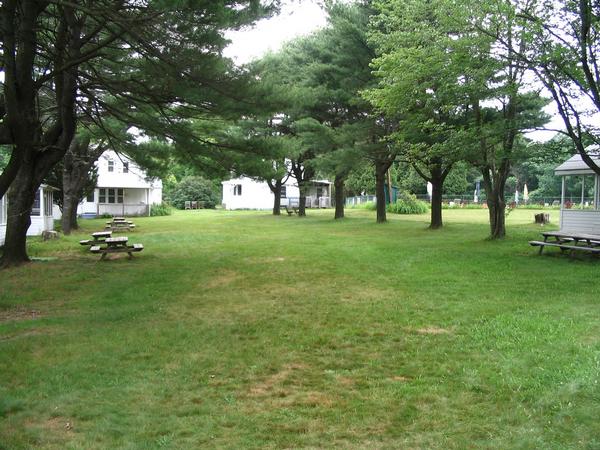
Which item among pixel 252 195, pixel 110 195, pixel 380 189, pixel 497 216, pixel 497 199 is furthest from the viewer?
pixel 252 195

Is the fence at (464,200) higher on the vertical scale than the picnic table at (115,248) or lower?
higher

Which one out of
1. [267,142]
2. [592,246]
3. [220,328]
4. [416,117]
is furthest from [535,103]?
[220,328]

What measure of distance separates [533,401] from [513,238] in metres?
14.0

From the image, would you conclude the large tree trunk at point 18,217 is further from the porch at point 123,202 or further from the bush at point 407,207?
the porch at point 123,202

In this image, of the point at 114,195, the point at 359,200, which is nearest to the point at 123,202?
the point at 114,195

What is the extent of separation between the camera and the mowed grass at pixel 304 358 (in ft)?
12.4

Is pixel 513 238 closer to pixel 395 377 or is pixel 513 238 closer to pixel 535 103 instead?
pixel 535 103

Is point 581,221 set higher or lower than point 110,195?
lower

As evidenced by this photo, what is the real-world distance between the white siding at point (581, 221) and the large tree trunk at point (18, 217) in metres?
15.9

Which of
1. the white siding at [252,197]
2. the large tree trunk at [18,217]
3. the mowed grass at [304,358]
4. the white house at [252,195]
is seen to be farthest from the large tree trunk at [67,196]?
the white siding at [252,197]

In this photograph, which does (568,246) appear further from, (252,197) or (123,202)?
(252,197)

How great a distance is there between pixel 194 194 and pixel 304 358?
179 feet

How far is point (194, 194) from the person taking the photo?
58625 millimetres

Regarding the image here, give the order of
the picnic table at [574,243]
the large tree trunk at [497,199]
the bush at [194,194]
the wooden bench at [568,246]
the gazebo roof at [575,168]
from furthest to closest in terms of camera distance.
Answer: the bush at [194,194]
the large tree trunk at [497,199]
the gazebo roof at [575,168]
the picnic table at [574,243]
the wooden bench at [568,246]
